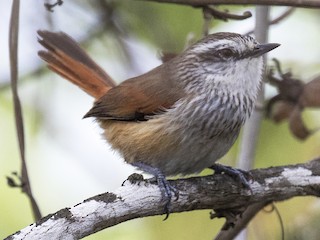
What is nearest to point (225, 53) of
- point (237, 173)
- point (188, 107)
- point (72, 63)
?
point (188, 107)

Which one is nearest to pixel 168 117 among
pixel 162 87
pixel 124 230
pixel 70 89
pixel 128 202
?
pixel 162 87

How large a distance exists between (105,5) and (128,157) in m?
1.03

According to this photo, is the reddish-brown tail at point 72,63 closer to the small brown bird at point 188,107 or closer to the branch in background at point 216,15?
the small brown bird at point 188,107

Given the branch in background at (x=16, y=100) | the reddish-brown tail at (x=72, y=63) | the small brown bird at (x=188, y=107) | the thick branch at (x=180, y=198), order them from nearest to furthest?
the thick branch at (x=180, y=198) < the branch in background at (x=16, y=100) < the small brown bird at (x=188, y=107) < the reddish-brown tail at (x=72, y=63)

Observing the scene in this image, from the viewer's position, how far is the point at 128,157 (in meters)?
3.39

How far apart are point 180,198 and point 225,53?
71cm

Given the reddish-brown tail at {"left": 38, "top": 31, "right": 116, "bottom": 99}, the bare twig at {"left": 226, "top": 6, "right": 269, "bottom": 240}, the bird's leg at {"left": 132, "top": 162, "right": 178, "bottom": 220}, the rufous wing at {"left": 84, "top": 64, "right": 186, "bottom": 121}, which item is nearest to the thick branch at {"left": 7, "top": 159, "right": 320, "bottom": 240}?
the bird's leg at {"left": 132, "top": 162, "right": 178, "bottom": 220}

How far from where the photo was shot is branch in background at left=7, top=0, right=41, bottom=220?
310cm

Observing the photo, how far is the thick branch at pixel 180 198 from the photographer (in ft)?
8.29

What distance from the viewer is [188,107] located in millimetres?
3285

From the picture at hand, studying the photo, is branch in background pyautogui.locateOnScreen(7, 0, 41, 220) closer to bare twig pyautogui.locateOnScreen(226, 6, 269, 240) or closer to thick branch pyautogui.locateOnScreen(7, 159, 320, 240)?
thick branch pyautogui.locateOnScreen(7, 159, 320, 240)

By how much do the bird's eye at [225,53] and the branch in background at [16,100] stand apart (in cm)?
85

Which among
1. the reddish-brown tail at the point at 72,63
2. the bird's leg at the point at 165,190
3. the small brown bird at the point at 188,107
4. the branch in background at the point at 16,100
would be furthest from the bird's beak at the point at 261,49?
the branch in background at the point at 16,100

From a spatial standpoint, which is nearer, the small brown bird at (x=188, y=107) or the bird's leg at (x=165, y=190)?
the bird's leg at (x=165, y=190)
